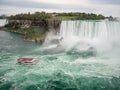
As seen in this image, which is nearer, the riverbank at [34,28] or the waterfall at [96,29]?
the waterfall at [96,29]

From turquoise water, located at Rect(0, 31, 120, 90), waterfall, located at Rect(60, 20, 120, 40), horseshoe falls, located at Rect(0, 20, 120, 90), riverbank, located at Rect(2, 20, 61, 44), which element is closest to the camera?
turquoise water, located at Rect(0, 31, 120, 90)

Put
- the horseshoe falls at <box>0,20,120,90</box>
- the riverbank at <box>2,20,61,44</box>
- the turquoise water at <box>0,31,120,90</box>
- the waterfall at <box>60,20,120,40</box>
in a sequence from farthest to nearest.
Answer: the riverbank at <box>2,20,61,44</box>, the waterfall at <box>60,20,120,40</box>, the horseshoe falls at <box>0,20,120,90</box>, the turquoise water at <box>0,31,120,90</box>

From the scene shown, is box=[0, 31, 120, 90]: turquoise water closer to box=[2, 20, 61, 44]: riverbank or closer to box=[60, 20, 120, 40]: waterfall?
box=[60, 20, 120, 40]: waterfall

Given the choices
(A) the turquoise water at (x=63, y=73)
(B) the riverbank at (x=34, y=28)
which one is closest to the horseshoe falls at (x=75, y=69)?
(A) the turquoise water at (x=63, y=73)

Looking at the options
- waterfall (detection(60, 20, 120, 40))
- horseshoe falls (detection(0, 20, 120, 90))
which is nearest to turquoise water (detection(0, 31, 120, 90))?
horseshoe falls (detection(0, 20, 120, 90))

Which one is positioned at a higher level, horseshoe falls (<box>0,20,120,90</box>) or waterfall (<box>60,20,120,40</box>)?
waterfall (<box>60,20,120,40</box>)

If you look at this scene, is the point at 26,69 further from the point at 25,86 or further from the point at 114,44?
the point at 114,44

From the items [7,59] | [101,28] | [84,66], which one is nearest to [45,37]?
[101,28]

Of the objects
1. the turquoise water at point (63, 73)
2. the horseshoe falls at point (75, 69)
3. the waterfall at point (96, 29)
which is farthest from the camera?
the waterfall at point (96, 29)

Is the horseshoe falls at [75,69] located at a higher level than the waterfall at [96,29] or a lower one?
lower

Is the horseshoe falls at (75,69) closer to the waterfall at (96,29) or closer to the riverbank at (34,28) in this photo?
the waterfall at (96,29)

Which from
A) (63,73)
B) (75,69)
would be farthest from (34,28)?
(63,73)
